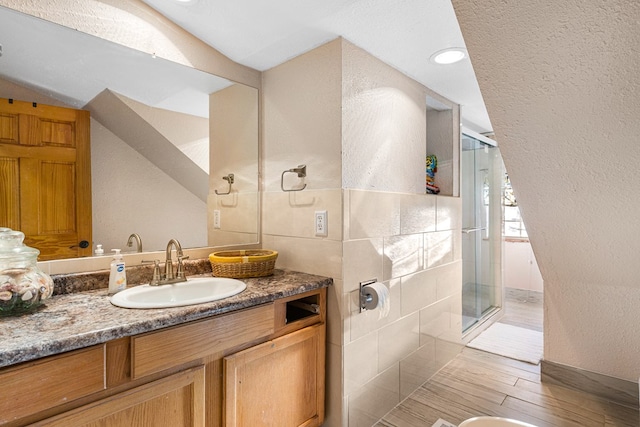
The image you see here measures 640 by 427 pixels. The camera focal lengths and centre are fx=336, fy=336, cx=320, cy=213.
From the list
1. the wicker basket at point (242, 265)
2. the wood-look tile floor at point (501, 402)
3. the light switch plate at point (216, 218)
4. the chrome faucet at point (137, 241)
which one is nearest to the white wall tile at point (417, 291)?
the wood-look tile floor at point (501, 402)

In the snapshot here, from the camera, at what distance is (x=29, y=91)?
1.28 meters

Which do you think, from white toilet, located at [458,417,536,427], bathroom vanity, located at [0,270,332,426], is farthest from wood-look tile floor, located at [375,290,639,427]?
bathroom vanity, located at [0,270,332,426]

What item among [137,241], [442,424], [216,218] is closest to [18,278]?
[137,241]

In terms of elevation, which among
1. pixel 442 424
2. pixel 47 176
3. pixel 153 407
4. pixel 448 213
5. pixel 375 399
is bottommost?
pixel 442 424

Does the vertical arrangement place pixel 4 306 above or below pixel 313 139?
below

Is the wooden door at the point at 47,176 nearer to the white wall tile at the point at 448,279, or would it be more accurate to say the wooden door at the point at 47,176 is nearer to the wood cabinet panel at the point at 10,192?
the wood cabinet panel at the point at 10,192

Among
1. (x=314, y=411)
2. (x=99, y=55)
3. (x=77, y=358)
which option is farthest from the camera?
(x=314, y=411)

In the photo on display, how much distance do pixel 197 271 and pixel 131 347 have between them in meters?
0.73

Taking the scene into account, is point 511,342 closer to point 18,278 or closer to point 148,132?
point 148,132

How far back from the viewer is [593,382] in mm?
2088

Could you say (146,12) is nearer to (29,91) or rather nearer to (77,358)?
(29,91)

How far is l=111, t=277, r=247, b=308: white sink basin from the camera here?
119cm

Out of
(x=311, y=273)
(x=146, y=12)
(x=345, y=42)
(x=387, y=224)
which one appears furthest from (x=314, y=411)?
(x=146, y=12)

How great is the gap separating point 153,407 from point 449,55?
2018 millimetres
